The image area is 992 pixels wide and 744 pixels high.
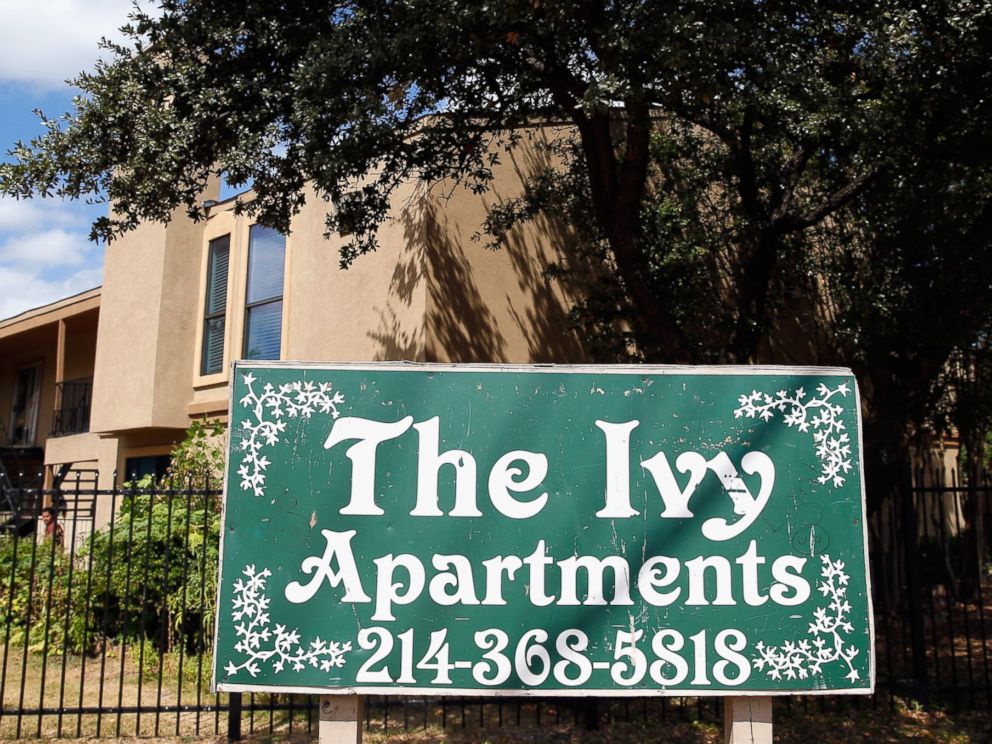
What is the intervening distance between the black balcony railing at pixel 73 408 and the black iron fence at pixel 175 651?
7.21 meters

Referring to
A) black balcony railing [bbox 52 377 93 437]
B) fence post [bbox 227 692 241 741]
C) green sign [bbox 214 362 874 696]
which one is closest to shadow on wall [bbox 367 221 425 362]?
fence post [bbox 227 692 241 741]

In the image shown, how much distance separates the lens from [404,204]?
434 inches

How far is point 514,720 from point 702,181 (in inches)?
250

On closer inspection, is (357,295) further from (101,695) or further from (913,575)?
(913,575)

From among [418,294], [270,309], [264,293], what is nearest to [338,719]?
[418,294]

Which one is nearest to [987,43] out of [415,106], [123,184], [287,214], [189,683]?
[415,106]

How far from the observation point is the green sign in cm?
411

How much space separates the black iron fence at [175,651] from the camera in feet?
23.2

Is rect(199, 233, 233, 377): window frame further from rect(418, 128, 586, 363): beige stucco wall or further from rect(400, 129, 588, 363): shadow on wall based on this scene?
rect(418, 128, 586, 363): beige stucco wall

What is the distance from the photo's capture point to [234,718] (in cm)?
683

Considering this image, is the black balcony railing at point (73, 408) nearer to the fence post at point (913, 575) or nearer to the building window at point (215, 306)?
the building window at point (215, 306)

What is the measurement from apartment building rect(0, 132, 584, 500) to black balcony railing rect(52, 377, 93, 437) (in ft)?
0.12

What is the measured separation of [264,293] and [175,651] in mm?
5547

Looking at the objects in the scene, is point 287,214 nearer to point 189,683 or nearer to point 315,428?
point 189,683
